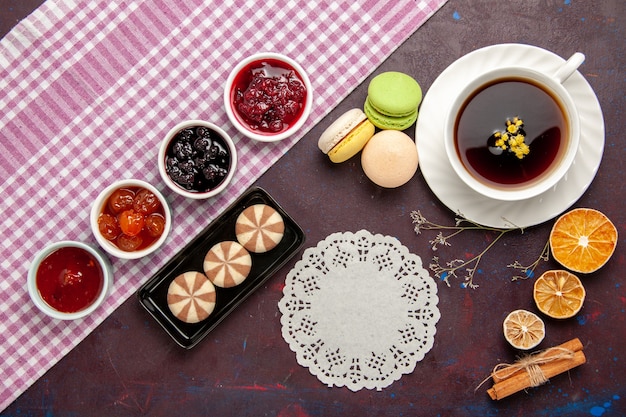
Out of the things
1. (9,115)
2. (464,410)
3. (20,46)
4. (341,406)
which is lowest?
(464,410)

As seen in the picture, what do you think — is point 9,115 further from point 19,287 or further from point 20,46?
point 19,287

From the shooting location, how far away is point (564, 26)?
161 cm

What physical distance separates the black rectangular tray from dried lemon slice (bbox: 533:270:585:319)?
2.25 feet

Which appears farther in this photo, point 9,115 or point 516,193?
point 9,115

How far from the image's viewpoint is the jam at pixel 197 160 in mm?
1481

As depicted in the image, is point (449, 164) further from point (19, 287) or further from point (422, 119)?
point (19, 287)

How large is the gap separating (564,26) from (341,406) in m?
1.25

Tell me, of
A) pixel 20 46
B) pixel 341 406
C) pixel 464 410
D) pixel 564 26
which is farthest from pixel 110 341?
pixel 564 26

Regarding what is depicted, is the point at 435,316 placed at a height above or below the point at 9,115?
below

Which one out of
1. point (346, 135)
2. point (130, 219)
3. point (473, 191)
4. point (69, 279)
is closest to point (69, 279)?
point (69, 279)

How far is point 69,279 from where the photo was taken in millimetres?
1499

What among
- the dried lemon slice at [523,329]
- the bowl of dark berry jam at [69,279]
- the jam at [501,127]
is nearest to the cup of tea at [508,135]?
the jam at [501,127]

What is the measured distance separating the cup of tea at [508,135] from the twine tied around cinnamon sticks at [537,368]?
0.48 m

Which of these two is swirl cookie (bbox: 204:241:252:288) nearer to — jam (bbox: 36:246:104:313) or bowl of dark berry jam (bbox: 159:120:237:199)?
bowl of dark berry jam (bbox: 159:120:237:199)
